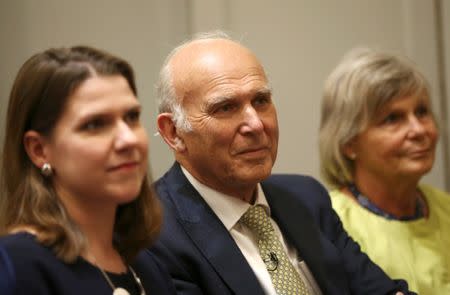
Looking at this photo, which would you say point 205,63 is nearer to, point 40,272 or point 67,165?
point 67,165

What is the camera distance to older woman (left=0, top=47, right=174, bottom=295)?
132 centimetres

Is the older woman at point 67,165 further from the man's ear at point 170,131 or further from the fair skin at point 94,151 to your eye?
the man's ear at point 170,131

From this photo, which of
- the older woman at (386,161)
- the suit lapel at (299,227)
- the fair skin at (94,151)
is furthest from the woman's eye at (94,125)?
the older woman at (386,161)

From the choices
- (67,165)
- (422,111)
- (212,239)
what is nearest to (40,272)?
(67,165)

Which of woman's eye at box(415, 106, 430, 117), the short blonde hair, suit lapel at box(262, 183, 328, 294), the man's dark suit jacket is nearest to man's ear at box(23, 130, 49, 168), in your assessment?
the man's dark suit jacket

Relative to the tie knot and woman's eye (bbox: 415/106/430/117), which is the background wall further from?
the tie knot

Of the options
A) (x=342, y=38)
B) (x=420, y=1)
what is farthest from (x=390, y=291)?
(x=420, y=1)

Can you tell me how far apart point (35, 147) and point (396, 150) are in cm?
149

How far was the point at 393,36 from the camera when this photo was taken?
3.22m

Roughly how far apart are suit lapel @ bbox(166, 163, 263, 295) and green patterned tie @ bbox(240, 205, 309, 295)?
0.07 m

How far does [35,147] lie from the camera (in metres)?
1.37

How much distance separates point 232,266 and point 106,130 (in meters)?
0.64

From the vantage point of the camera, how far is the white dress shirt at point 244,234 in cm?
189

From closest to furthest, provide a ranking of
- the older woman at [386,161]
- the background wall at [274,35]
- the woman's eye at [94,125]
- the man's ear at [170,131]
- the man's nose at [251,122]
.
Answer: the woman's eye at [94,125], the man's nose at [251,122], the man's ear at [170,131], the older woman at [386,161], the background wall at [274,35]
